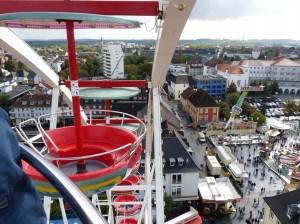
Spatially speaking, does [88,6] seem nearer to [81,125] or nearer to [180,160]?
[81,125]

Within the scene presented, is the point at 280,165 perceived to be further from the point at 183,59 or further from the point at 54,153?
the point at 183,59

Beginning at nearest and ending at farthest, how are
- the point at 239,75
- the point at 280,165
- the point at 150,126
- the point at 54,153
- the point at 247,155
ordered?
the point at 54,153
the point at 150,126
the point at 280,165
the point at 247,155
the point at 239,75

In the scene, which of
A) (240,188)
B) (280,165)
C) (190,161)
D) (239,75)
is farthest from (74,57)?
(239,75)

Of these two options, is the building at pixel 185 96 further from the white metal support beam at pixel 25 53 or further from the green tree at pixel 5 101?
the white metal support beam at pixel 25 53

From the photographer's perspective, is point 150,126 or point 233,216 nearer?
point 150,126

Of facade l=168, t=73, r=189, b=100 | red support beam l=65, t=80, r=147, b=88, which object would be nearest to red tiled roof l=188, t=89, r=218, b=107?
facade l=168, t=73, r=189, b=100
